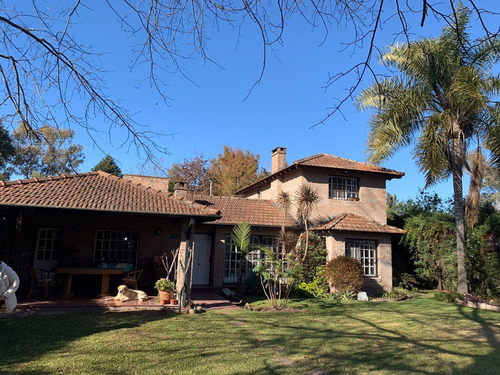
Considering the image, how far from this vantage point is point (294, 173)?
Answer: 60.4ft

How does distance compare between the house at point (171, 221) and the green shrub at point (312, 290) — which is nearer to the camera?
the house at point (171, 221)

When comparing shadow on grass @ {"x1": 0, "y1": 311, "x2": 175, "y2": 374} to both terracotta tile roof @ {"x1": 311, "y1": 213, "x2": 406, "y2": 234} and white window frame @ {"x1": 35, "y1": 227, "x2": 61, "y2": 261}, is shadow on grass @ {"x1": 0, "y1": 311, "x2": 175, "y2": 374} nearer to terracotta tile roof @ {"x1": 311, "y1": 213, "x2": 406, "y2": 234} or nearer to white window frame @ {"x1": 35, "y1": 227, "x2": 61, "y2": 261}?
white window frame @ {"x1": 35, "y1": 227, "x2": 61, "y2": 261}

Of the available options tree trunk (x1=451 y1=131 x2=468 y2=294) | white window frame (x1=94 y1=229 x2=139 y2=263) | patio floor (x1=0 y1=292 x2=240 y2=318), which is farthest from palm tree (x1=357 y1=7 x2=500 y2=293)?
white window frame (x1=94 y1=229 x2=139 y2=263)

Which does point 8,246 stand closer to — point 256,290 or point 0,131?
point 256,290

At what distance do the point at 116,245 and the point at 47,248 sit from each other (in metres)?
2.45

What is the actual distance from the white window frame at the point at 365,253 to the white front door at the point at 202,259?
651cm

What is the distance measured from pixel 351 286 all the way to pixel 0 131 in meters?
14.0

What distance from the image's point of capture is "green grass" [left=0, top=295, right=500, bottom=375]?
18.9ft

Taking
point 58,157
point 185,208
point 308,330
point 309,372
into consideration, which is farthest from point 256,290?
point 58,157

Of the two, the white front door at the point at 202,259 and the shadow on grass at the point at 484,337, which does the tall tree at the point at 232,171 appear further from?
the shadow on grass at the point at 484,337

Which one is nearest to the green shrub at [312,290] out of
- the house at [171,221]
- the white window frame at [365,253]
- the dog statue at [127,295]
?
the house at [171,221]

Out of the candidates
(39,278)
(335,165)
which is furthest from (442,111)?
(39,278)

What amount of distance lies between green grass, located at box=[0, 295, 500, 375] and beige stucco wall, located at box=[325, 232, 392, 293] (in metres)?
5.27

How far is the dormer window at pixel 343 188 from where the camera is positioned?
18266 mm
